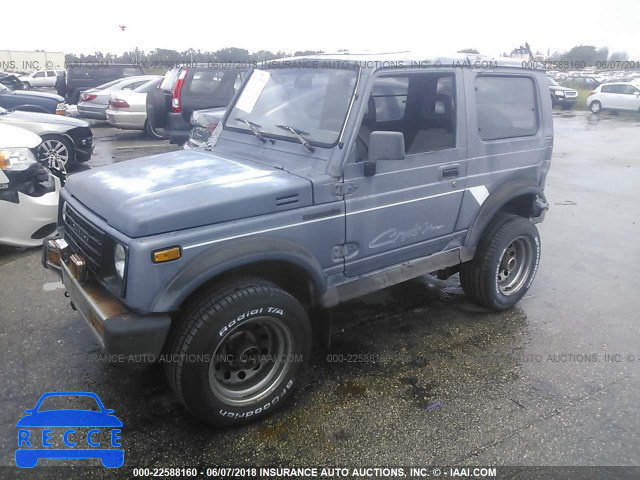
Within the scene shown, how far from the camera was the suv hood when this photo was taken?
2.62 meters

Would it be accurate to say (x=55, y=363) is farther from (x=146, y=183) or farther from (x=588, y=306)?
(x=588, y=306)

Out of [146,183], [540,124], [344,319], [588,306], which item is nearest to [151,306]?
[146,183]

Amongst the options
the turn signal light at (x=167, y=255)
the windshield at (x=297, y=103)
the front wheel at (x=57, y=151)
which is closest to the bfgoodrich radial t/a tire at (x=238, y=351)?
the turn signal light at (x=167, y=255)

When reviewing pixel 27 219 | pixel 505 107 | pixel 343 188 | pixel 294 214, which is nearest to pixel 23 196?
pixel 27 219

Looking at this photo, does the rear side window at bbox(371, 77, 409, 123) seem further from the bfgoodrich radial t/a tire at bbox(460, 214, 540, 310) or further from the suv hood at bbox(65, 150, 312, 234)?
the bfgoodrich radial t/a tire at bbox(460, 214, 540, 310)

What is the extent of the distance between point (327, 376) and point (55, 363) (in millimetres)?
1856

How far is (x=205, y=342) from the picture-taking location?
2.68 m

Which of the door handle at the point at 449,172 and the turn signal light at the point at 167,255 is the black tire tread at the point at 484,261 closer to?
the door handle at the point at 449,172

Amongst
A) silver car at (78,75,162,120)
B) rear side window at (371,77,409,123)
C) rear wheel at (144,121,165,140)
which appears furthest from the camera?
silver car at (78,75,162,120)

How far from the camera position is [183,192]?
2809 mm

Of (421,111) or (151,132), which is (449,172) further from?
(151,132)

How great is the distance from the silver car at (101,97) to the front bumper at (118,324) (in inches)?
500

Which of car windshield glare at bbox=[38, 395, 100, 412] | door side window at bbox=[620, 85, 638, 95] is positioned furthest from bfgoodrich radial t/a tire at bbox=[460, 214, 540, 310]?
door side window at bbox=[620, 85, 638, 95]

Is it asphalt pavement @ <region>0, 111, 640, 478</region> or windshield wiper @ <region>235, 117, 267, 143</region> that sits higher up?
windshield wiper @ <region>235, 117, 267, 143</region>
